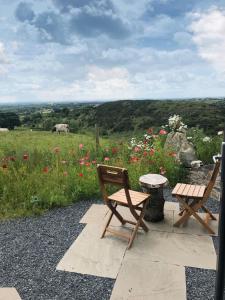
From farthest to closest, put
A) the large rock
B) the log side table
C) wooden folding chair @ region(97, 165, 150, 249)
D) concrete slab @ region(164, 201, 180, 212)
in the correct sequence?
the large rock → concrete slab @ region(164, 201, 180, 212) → the log side table → wooden folding chair @ region(97, 165, 150, 249)

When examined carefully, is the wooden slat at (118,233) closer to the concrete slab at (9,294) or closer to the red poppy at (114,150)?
the concrete slab at (9,294)

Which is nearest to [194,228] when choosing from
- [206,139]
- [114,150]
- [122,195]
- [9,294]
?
[122,195]

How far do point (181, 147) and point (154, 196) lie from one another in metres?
3.42

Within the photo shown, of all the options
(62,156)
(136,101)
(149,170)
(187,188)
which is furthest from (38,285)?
(136,101)

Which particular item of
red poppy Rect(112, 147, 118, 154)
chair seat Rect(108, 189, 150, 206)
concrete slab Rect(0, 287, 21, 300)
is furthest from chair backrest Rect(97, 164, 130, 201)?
red poppy Rect(112, 147, 118, 154)

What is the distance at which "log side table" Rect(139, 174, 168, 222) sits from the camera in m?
4.82

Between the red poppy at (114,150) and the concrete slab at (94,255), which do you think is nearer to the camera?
the concrete slab at (94,255)

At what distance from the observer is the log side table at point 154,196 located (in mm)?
4820

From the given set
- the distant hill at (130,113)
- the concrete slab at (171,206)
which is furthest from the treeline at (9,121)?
the concrete slab at (171,206)

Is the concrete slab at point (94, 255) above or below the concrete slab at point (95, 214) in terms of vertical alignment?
below

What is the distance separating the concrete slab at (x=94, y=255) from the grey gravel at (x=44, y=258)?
96mm

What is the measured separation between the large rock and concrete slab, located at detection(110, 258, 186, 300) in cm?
437

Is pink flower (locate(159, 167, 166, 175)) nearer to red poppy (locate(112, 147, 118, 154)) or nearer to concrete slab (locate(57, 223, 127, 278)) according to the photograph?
red poppy (locate(112, 147, 118, 154))

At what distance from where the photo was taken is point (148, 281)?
3.46 metres
